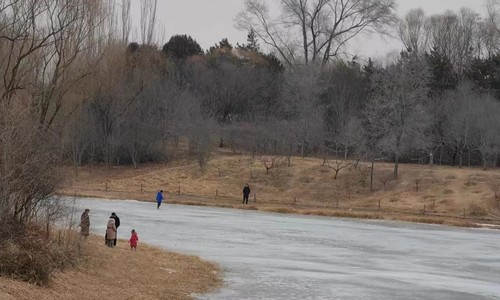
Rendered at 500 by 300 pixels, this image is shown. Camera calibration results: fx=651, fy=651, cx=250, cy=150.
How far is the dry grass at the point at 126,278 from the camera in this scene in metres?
11.4

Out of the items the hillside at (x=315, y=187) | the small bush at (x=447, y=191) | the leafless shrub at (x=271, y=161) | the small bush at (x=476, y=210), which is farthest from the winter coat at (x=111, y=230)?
the leafless shrub at (x=271, y=161)

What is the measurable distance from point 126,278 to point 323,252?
32.2 ft

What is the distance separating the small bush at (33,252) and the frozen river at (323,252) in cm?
306

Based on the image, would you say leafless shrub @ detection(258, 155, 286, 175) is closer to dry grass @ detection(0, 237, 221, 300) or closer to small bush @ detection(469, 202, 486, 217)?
small bush @ detection(469, 202, 486, 217)

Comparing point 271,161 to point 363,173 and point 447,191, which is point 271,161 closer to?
point 363,173

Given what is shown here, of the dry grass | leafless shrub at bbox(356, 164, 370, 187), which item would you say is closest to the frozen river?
the dry grass

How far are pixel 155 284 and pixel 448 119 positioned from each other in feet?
147

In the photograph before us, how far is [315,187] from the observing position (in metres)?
49.3

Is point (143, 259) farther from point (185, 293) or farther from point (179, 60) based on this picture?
point (179, 60)

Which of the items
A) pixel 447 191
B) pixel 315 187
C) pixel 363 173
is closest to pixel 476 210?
pixel 447 191

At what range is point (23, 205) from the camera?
1338cm

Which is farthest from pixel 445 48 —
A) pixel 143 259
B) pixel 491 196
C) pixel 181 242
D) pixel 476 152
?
pixel 143 259

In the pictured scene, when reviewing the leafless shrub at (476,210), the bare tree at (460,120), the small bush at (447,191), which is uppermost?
the bare tree at (460,120)

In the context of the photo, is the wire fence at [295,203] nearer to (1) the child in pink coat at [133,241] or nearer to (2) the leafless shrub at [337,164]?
(2) the leafless shrub at [337,164]
